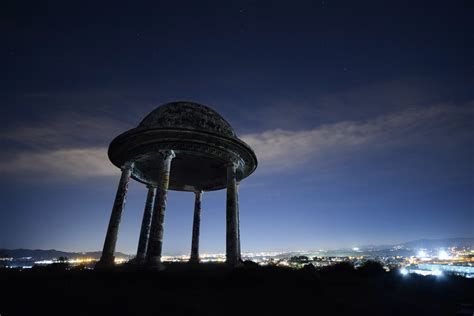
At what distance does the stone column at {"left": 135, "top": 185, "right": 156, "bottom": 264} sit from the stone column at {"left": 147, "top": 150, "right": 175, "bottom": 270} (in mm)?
5693

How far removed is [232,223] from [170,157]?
21.7 feet

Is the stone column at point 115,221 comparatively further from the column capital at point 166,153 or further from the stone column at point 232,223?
the stone column at point 232,223

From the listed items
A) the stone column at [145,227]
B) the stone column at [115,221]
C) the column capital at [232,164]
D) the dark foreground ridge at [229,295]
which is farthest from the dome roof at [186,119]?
the dark foreground ridge at [229,295]

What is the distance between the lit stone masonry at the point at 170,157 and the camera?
16400mm

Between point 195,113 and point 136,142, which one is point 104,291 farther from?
point 195,113

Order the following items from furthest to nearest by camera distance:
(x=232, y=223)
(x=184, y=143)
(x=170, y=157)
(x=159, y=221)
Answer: (x=232, y=223), (x=184, y=143), (x=170, y=157), (x=159, y=221)

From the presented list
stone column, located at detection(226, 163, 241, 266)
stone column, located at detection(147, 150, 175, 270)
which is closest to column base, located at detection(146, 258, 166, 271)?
stone column, located at detection(147, 150, 175, 270)

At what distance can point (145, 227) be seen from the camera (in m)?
21.7

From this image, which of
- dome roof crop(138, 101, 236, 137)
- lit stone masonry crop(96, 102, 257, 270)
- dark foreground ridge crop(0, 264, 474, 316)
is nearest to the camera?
dark foreground ridge crop(0, 264, 474, 316)

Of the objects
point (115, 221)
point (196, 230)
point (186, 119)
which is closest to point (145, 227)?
point (115, 221)

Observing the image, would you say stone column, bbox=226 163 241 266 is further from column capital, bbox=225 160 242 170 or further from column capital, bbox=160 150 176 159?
column capital, bbox=160 150 176 159

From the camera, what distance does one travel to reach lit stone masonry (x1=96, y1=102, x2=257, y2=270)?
53.8 ft

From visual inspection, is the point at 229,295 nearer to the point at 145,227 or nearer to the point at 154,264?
the point at 154,264

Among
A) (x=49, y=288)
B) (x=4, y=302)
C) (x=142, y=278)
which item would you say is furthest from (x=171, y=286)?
(x=4, y=302)
